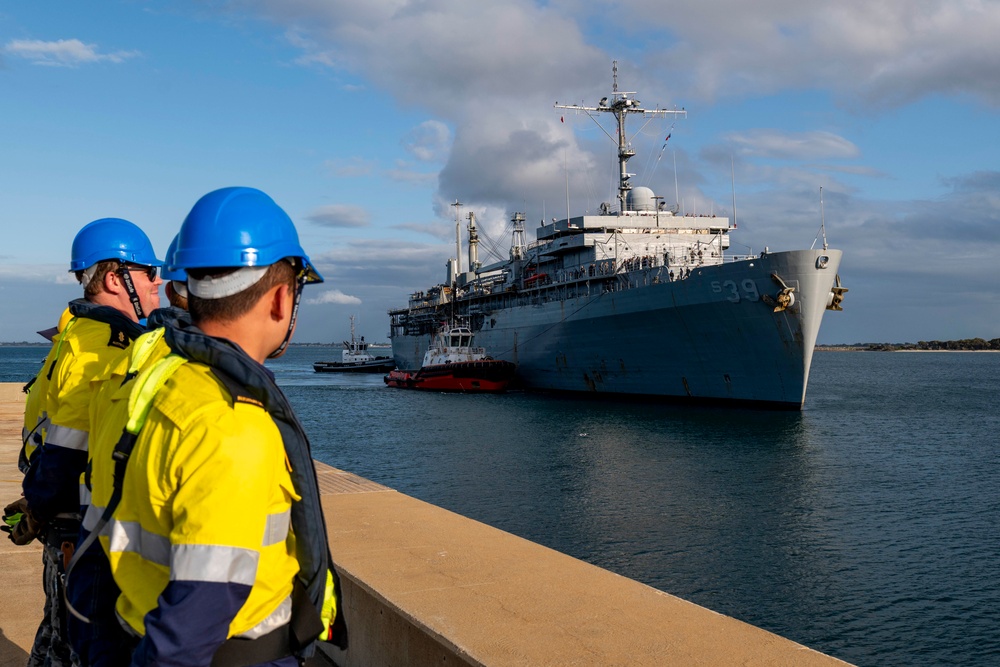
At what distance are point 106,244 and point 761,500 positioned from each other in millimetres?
13147

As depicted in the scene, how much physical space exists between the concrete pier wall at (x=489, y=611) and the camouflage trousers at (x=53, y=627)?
109cm

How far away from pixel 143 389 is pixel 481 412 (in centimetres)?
2852

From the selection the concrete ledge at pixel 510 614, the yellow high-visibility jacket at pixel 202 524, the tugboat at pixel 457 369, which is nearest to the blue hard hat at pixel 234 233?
the yellow high-visibility jacket at pixel 202 524

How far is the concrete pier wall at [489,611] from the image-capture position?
101 inches

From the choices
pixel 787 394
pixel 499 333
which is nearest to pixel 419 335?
pixel 499 333

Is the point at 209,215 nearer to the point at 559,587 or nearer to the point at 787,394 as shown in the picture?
the point at 559,587

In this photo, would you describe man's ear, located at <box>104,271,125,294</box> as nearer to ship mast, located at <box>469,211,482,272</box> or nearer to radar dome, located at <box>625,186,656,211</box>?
radar dome, located at <box>625,186,656,211</box>

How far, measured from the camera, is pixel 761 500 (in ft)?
46.4

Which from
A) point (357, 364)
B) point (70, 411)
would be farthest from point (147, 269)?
point (357, 364)

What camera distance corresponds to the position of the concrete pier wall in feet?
8.45

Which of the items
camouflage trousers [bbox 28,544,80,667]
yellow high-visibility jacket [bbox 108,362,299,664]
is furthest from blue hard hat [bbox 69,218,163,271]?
yellow high-visibility jacket [bbox 108,362,299,664]

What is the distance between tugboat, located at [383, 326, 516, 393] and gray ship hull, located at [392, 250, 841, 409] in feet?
9.68

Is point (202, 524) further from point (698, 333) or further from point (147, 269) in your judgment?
point (698, 333)

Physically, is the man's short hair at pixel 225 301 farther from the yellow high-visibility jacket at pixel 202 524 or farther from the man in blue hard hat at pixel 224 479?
the yellow high-visibility jacket at pixel 202 524
